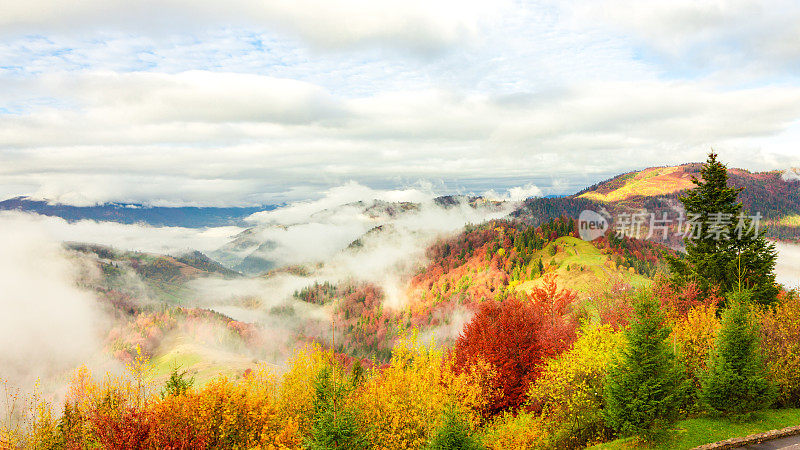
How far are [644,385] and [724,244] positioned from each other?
35362mm

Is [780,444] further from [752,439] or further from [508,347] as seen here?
[508,347]

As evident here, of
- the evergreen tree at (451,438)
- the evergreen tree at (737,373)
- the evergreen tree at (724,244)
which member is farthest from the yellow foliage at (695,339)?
the evergreen tree at (451,438)

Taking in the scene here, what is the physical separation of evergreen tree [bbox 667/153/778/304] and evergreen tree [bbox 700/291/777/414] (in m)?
19.3

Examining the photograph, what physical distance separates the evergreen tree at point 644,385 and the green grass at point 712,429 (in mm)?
1938

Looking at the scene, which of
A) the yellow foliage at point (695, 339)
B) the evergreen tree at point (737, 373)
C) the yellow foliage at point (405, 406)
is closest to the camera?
the yellow foliage at point (405, 406)

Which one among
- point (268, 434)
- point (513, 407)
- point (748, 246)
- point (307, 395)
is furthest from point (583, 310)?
point (268, 434)

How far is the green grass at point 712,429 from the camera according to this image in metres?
33.9

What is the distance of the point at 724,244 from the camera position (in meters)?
55.7

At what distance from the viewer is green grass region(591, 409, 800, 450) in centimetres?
3388

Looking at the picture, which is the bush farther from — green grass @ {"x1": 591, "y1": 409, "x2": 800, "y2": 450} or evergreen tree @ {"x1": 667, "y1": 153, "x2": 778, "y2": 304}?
evergreen tree @ {"x1": 667, "y1": 153, "x2": 778, "y2": 304}

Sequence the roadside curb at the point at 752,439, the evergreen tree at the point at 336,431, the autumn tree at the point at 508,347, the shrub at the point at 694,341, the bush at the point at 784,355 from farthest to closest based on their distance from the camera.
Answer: the autumn tree at the point at 508,347, the shrub at the point at 694,341, the bush at the point at 784,355, the roadside curb at the point at 752,439, the evergreen tree at the point at 336,431

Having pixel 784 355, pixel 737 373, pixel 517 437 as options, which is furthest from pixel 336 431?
pixel 784 355

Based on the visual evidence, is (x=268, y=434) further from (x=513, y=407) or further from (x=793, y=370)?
(x=793, y=370)

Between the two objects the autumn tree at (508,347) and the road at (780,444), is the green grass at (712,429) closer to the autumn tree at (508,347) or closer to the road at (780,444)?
the road at (780,444)
